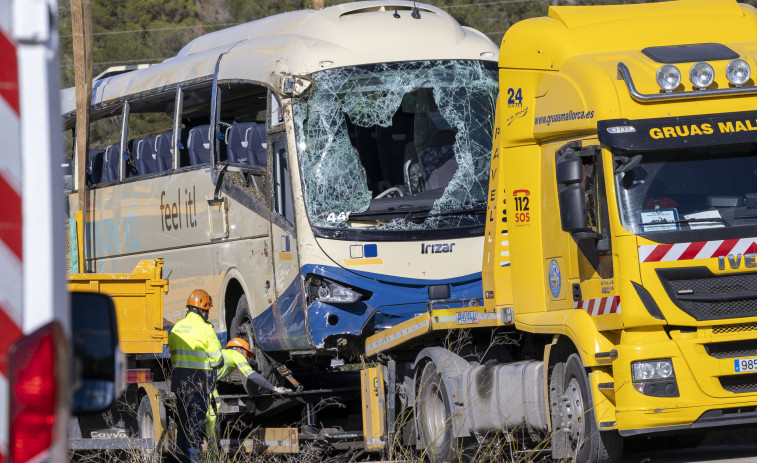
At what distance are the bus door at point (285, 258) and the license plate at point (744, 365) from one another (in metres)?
4.62

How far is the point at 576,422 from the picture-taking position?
9.08 metres

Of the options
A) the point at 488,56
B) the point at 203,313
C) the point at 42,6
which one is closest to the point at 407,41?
the point at 488,56

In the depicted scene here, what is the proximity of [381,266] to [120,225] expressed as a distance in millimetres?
4801

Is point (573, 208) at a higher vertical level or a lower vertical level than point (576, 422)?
higher

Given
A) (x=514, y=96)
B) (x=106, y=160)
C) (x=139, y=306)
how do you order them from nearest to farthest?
(x=514, y=96) < (x=139, y=306) < (x=106, y=160)

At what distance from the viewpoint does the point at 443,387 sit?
1054 cm

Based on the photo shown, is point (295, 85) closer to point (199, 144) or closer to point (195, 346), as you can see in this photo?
point (199, 144)

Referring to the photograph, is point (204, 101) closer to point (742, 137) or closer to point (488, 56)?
point (488, 56)

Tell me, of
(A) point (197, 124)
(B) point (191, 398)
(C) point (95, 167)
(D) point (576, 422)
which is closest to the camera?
(D) point (576, 422)

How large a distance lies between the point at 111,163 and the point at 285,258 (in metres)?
4.77

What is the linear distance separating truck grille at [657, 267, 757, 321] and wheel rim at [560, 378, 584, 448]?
1.04 meters

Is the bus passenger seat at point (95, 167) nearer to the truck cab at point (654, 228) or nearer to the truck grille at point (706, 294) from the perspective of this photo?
the truck cab at point (654, 228)

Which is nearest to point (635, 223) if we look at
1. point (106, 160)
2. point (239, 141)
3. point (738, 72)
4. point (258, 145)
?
point (738, 72)

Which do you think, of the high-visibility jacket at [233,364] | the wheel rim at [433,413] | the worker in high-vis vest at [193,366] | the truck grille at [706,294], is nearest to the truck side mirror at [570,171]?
the truck grille at [706,294]
